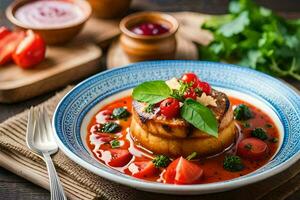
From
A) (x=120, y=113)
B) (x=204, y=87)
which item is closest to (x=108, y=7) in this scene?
(x=120, y=113)

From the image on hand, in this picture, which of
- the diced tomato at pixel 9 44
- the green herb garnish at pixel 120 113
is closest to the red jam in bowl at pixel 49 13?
the diced tomato at pixel 9 44

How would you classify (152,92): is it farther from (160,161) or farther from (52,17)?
(52,17)

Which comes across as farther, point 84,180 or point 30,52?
point 30,52

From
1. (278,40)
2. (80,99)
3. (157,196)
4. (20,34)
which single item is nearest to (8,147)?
(80,99)

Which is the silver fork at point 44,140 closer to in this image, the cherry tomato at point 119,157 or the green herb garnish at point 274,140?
the cherry tomato at point 119,157

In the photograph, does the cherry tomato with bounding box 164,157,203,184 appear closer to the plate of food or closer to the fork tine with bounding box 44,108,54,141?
the plate of food

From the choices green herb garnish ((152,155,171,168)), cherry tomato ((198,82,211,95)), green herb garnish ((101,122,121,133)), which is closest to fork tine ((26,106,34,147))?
green herb garnish ((101,122,121,133))
